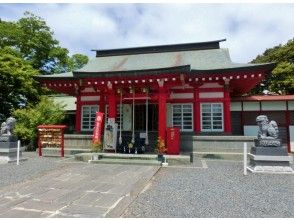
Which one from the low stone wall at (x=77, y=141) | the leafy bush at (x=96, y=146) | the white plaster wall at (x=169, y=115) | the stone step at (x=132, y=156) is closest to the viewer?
the stone step at (x=132, y=156)

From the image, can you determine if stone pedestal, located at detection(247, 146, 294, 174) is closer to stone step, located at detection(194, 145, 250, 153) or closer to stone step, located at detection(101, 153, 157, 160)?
stone step, located at detection(194, 145, 250, 153)

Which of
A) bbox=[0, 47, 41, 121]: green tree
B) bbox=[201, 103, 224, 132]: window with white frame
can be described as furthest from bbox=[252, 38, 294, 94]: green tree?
bbox=[0, 47, 41, 121]: green tree

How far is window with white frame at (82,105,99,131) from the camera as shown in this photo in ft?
53.7

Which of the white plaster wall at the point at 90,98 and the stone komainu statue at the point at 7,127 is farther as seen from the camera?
the white plaster wall at the point at 90,98

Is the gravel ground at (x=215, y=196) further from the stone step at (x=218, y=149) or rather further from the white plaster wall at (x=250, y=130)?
the white plaster wall at (x=250, y=130)

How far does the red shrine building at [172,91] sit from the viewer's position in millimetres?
12758

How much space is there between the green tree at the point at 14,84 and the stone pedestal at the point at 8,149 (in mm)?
8928

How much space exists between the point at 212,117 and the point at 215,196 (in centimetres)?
897

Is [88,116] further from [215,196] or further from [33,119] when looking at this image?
[215,196]

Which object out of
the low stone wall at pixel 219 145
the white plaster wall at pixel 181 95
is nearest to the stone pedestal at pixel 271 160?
the low stone wall at pixel 219 145

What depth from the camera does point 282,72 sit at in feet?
86.6

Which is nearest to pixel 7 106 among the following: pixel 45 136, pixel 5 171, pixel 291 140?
pixel 45 136

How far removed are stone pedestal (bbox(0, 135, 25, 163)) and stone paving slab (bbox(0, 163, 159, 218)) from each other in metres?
3.23

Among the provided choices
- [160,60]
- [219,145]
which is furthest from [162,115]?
[160,60]
